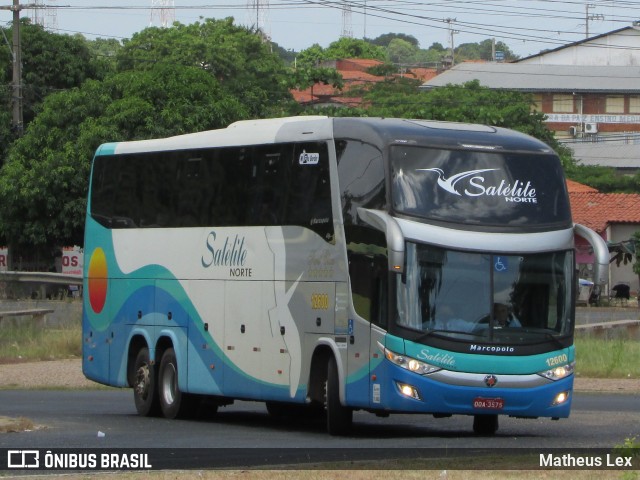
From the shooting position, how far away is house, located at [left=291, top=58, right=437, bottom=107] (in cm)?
9939

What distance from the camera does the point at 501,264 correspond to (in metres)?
16.0

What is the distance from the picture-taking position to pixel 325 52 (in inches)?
5861

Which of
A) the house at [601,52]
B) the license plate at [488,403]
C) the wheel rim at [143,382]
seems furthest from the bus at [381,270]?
the house at [601,52]

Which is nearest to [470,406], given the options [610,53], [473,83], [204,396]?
[204,396]

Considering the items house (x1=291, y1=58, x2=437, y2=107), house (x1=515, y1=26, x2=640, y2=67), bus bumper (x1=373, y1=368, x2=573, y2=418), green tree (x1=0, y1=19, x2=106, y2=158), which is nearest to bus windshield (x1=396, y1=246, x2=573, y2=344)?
bus bumper (x1=373, y1=368, x2=573, y2=418)

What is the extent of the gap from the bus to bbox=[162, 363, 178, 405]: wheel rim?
342 millimetres

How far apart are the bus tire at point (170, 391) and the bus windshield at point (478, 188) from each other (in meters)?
5.75

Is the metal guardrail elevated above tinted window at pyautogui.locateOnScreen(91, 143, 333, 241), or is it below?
below

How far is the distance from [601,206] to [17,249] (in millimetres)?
28516


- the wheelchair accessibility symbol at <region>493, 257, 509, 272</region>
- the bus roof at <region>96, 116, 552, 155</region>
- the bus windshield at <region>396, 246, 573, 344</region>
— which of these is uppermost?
the bus roof at <region>96, 116, 552, 155</region>

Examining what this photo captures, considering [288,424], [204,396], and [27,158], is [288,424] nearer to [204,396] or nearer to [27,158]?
[204,396]

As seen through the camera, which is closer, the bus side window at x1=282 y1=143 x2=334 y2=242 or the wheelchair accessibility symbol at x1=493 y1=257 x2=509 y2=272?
the wheelchair accessibility symbol at x1=493 y1=257 x2=509 y2=272

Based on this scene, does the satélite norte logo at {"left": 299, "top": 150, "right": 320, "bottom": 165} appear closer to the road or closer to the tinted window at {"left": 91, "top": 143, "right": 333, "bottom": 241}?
the tinted window at {"left": 91, "top": 143, "right": 333, "bottom": 241}

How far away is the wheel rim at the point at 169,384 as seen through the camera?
803 inches
